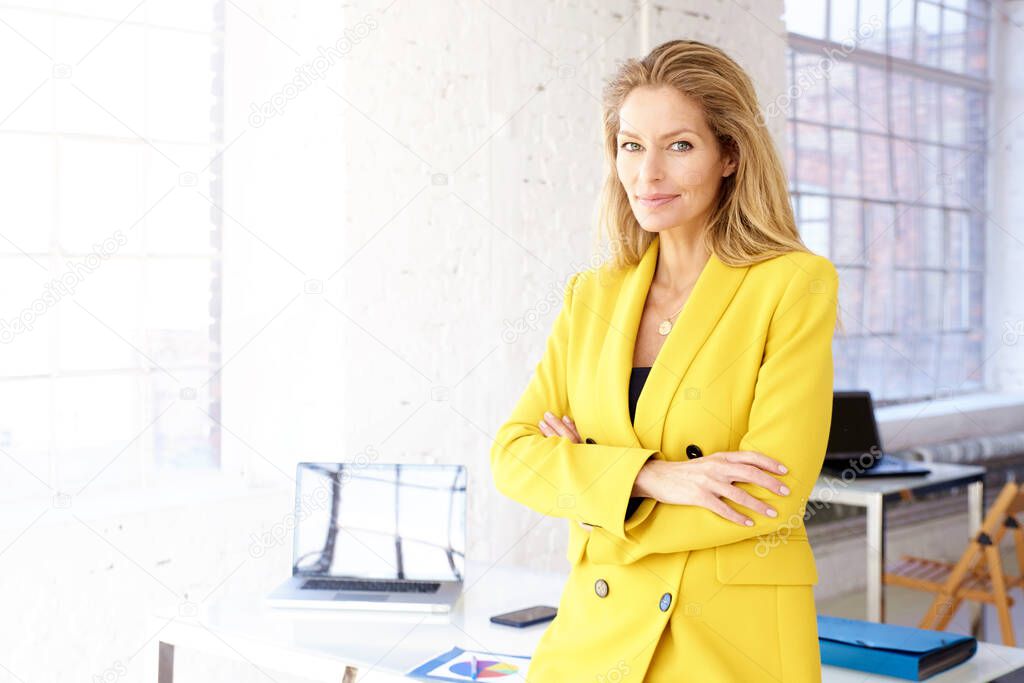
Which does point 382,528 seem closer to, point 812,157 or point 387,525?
point 387,525

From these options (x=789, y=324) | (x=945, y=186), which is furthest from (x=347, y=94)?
(x=945, y=186)

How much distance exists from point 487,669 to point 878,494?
225 centimetres

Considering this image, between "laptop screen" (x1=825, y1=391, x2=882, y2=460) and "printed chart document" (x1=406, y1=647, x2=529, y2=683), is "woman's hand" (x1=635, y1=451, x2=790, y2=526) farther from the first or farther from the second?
"laptop screen" (x1=825, y1=391, x2=882, y2=460)

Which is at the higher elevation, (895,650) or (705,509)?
(705,509)

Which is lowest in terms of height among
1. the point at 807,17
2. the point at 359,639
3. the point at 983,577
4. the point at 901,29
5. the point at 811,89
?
the point at 983,577

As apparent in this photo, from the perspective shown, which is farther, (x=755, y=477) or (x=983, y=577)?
(x=983, y=577)

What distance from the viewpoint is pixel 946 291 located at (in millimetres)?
6238

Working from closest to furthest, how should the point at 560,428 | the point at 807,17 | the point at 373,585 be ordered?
the point at 560,428, the point at 373,585, the point at 807,17

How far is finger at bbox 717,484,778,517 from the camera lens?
1.56 m

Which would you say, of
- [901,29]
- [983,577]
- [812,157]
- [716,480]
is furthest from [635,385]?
[901,29]

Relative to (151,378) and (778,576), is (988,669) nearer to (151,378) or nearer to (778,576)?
(778,576)

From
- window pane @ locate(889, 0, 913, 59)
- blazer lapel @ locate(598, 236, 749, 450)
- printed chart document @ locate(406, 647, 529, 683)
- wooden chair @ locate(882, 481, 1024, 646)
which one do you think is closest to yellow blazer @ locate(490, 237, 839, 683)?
blazer lapel @ locate(598, 236, 749, 450)

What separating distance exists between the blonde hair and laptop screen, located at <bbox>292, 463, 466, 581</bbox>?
997 millimetres

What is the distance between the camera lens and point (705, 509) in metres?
1.59
